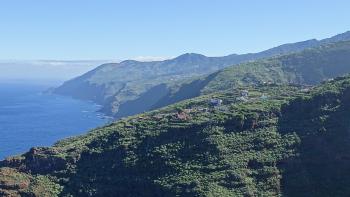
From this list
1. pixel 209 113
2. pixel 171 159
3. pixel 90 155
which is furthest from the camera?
pixel 209 113

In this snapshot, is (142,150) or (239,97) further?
(239,97)

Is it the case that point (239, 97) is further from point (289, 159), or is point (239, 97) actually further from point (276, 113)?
point (289, 159)

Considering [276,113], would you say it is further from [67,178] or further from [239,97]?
[67,178]

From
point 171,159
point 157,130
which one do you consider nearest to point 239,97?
point 157,130

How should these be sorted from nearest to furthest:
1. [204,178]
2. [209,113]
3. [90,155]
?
[204,178] < [90,155] < [209,113]

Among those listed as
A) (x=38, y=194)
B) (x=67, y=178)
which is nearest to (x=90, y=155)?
(x=67, y=178)

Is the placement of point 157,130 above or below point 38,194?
above
